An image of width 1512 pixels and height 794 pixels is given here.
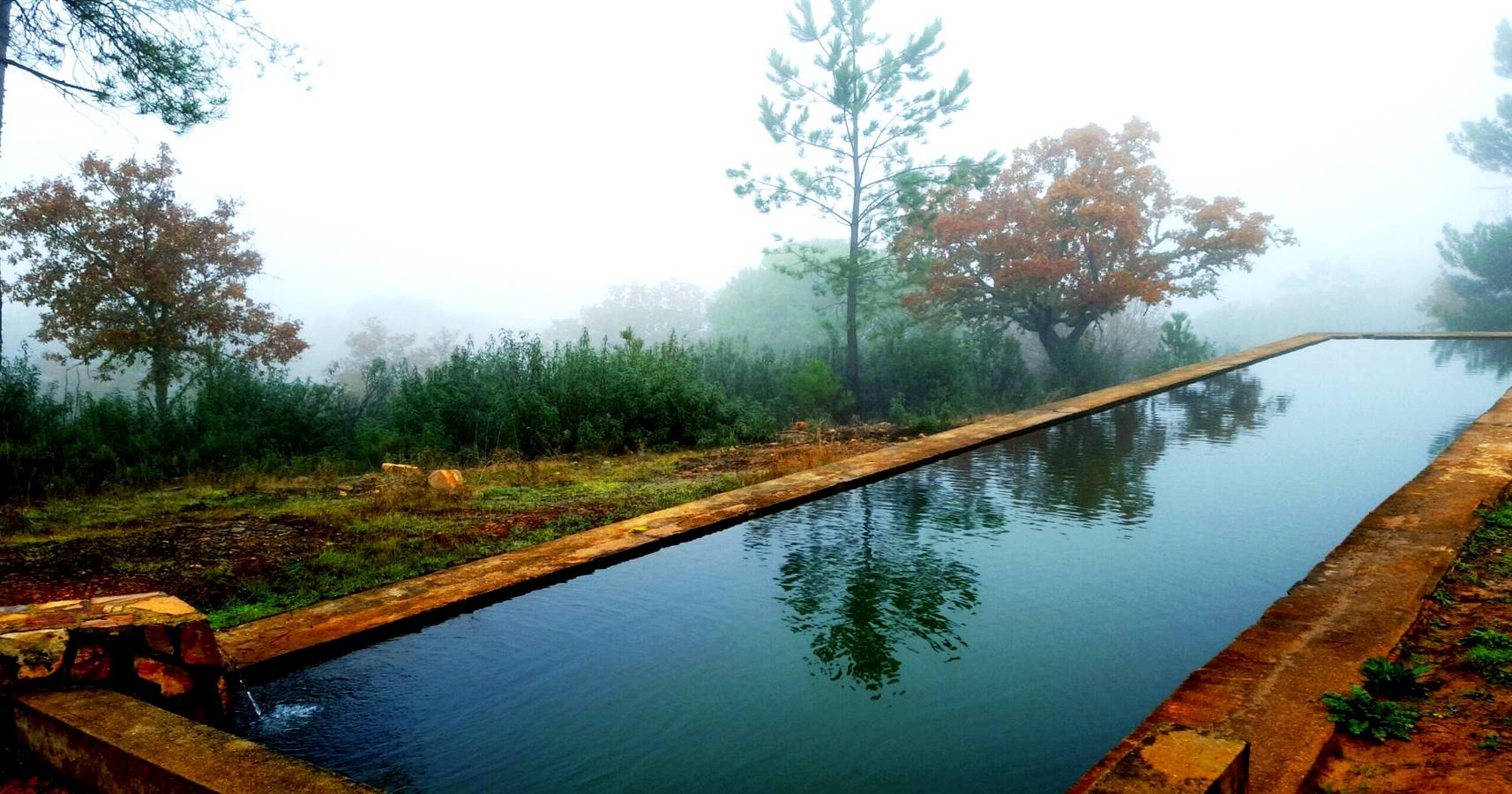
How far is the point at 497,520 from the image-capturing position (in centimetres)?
471

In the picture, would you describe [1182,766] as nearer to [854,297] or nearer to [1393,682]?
[1393,682]

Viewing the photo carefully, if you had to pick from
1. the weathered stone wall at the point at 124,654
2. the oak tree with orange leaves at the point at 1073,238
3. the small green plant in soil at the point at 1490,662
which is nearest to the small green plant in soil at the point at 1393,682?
the small green plant in soil at the point at 1490,662

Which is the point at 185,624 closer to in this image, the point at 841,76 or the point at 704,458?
the point at 704,458

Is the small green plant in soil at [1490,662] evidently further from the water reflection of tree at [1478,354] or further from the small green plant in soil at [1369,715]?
the water reflection of tree at [1478,354]

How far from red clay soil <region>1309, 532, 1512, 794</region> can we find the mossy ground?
10.3 feet

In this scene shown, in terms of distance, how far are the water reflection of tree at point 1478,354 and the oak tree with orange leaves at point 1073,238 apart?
296 cm

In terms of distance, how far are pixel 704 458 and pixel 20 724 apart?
5173mm

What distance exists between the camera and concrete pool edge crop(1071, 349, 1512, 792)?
1.92 metres

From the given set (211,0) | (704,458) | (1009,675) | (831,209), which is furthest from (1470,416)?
(211,0)

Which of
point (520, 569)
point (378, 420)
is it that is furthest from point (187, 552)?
point (378, 420)

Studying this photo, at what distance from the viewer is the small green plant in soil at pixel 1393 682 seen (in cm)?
221

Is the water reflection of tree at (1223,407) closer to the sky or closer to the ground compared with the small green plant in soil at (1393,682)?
A: closer to the sky

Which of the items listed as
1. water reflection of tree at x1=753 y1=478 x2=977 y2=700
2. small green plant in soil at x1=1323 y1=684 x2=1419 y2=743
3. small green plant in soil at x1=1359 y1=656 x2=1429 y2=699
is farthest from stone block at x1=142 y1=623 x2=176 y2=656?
small green plant in soil at x1=1359 y1=656 x2=1429 y2=699

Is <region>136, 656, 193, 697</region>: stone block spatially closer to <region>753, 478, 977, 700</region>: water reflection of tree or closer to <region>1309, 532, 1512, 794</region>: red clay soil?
<region>753, 478, 977, 700</region>: water reflection of tree
